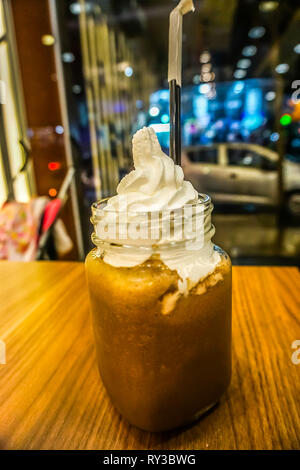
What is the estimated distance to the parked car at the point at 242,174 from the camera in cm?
395

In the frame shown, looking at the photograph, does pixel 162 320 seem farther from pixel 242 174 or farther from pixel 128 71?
pixel 242 174

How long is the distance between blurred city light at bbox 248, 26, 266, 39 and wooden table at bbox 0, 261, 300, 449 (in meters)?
3.42

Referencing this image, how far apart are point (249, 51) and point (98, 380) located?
3.94 m

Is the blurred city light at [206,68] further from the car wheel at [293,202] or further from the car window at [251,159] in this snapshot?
the car wheel at [293,202]

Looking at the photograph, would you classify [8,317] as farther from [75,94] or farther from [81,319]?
[75,94]

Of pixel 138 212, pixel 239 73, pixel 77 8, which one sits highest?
pixel 77 8

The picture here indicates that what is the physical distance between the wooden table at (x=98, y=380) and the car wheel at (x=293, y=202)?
11.2ft

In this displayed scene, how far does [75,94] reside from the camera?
3.08 meters

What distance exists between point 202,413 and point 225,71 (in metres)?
3.87

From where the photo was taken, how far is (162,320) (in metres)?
0.47

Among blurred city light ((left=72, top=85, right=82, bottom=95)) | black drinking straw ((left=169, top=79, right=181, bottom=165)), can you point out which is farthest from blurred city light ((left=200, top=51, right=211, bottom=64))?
black drinking straw ((left=169, top=79, right=181, bottom=165))

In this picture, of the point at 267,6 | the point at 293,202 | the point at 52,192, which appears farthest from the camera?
the point at 293,202

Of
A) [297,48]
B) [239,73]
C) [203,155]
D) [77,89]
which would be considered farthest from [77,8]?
[297,48]

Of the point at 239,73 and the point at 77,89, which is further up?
the point at 239,73
